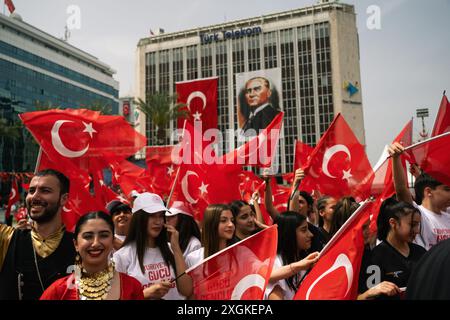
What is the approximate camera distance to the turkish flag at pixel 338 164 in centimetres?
532

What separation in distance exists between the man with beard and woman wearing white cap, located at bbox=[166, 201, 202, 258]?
1.62 m

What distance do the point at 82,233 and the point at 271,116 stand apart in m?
45.8

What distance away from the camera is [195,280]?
3.02 meters

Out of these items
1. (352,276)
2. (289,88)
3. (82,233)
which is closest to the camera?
(82,233)

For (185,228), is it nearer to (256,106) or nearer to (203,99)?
(203,99)

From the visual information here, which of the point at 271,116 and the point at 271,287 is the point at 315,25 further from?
the point at 271,287

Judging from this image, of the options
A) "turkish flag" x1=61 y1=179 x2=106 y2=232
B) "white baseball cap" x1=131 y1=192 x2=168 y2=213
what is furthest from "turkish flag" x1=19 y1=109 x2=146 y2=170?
"white baseball cap" x1=131 y1=192 x2=168 y2=213

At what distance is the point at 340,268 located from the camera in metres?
2.66

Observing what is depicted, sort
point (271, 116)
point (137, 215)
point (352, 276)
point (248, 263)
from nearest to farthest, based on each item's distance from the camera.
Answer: point (352, 276), point (248, 263), point (137, 215), point (271, 116)

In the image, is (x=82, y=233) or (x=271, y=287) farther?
(x=271, y=287)

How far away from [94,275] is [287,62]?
52.4m

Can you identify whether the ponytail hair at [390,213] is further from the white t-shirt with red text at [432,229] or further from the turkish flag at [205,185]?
the turkish flag at [205,185]

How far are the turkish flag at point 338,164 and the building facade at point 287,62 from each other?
40.5 metres
